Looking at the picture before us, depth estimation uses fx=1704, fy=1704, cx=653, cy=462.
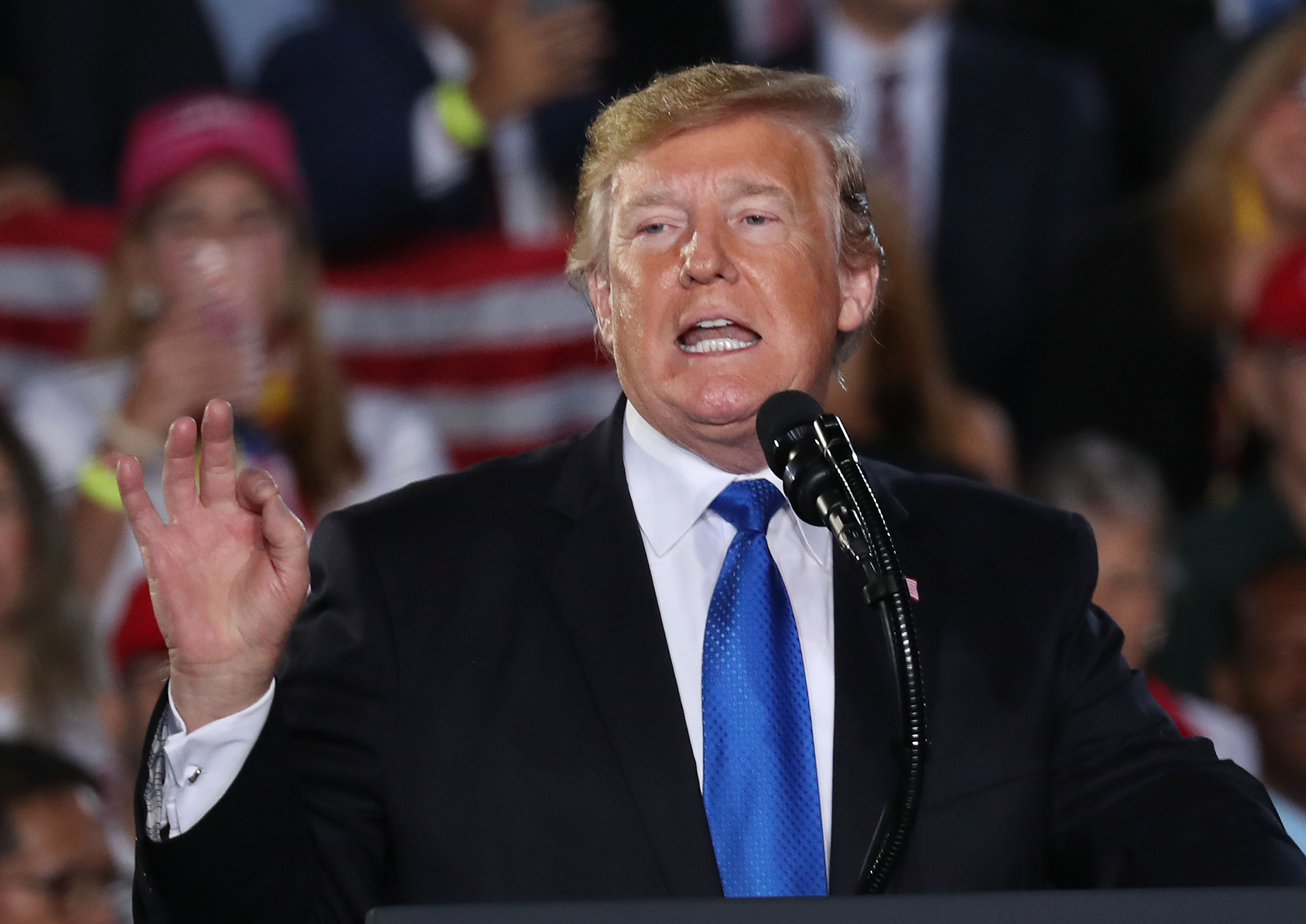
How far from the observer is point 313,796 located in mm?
1329

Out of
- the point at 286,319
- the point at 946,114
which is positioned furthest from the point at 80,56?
the point at 946,114

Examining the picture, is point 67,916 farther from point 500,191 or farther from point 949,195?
point 949,195

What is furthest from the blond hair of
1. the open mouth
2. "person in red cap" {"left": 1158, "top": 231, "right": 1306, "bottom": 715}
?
"person in red cap" {"left": 1158, "top": 231, "right": 1306, "bottom": 715}

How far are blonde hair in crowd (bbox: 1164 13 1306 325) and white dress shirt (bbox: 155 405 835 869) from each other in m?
2.29

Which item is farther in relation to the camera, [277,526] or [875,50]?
[875,50]

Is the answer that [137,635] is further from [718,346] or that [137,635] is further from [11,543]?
[718,346]

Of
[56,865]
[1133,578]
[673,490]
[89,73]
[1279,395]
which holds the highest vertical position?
[89,73]

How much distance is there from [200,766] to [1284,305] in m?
2.50

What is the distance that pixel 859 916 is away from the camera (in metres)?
0.97

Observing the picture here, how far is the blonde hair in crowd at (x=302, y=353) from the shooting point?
119 inches

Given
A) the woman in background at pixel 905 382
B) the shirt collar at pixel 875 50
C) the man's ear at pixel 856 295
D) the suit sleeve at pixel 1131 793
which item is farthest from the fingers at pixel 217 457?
the shirt collar at pixel 875 50

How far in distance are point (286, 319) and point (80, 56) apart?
2.94 feet

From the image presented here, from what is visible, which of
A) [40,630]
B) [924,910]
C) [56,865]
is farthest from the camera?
[40,630]

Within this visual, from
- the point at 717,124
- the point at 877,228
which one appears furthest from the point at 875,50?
the point at 717,124
